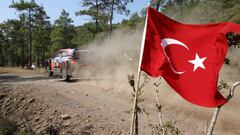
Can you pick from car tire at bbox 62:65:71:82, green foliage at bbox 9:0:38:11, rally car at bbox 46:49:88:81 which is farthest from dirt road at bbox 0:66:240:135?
green foliage at bbox 9:0:38:11

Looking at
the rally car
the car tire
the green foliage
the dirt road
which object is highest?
the green foliage

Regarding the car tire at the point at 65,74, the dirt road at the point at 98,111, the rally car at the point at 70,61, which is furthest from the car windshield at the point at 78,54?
the dirt road at the point at 98,111

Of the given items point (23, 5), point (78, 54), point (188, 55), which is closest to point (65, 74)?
point (78, 54)

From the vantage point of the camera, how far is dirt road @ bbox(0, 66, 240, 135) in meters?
9.80

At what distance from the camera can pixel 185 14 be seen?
31422mm

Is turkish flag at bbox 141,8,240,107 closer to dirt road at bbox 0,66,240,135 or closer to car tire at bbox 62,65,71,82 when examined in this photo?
dirt road at bbox 0,66,240,135

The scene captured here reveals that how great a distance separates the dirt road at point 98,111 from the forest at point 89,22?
3680 mm

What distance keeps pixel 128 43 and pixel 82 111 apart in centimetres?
1954

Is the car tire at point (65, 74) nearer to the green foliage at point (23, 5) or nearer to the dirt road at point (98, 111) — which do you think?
the dirt road at point (98, 111)

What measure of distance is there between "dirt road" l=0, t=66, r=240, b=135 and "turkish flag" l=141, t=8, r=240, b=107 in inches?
87.6

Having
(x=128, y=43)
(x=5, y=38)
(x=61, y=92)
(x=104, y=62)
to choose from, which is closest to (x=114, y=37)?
(x=128, y=43)

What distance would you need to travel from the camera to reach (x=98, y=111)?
11.5m

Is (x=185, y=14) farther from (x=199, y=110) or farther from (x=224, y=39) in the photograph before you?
(x=224, y=39)

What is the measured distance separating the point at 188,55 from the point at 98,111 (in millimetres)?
6700
